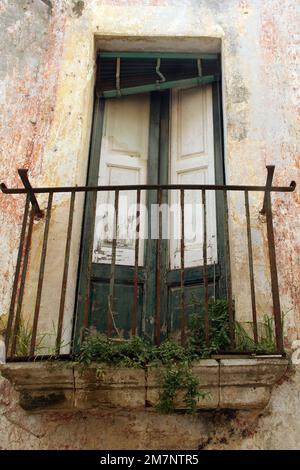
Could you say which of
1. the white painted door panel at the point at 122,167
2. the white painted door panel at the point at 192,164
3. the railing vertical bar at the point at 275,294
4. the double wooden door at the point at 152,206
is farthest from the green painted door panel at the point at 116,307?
the railing vertical bar at the point at 275,294

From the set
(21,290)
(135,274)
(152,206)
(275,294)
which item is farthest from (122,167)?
(275,294)

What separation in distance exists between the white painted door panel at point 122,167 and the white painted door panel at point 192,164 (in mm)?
264

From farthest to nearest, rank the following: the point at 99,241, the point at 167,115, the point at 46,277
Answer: the point at 167,115
the point at 99,241
the point at 46,277

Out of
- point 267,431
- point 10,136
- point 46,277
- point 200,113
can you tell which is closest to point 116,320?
point 46,277

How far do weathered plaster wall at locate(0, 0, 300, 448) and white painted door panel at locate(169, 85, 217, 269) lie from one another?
311 mm

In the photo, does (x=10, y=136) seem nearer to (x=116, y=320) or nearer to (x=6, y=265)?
(x=6, y=265)

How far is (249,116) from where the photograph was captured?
493 centimetres

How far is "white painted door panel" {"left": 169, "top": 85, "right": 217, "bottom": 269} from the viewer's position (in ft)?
15.6

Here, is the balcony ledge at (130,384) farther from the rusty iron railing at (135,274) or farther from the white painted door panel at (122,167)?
the white painted door panel at (122,167)

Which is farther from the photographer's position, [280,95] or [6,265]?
[280,95]

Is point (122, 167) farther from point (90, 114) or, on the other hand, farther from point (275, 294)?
point (275, 294)

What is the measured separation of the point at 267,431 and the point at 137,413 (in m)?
0.82
